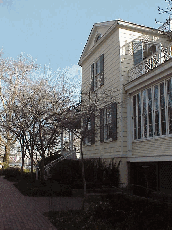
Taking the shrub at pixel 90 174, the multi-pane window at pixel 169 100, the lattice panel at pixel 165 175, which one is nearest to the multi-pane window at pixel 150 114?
the multi-pane window at pixel 169 100

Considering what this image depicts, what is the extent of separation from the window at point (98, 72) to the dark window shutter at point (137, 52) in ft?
6.97

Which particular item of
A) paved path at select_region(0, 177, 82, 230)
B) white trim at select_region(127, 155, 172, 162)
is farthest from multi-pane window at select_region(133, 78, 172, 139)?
paved path at select_region(0, 177, 82, 230)

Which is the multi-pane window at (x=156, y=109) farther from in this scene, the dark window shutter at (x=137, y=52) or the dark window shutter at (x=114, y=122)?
the dark window shutter at (x=137, y=52)

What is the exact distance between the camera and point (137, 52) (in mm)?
13078

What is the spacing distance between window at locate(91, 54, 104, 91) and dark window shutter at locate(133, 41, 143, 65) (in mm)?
2124

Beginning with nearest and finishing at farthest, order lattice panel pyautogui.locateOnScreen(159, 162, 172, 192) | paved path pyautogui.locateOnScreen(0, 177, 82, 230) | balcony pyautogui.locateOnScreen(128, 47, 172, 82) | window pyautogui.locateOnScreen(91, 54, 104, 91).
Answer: paved path pyautogui.locateOnScreen(0, 177, 82, 230)
lattice panel pyautogui.locateOnScreen(159, 162, 172, 192)
balcony pyautogui.locateOnScreen(128, 47, 172, 82)
window pyautogui.locateOnScreen(91, 54, 104, 91)

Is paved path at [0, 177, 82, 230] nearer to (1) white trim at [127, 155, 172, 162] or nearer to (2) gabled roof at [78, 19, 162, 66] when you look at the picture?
(1) white trim at [127, 155, 172, 162]

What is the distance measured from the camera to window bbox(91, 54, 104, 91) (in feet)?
48.0

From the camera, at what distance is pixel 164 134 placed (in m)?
9.94

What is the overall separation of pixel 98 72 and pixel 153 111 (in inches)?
222

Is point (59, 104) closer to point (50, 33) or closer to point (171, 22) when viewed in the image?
point (50, 33)

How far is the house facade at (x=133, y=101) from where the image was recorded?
10102 millimetres

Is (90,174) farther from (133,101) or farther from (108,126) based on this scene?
(133,101)

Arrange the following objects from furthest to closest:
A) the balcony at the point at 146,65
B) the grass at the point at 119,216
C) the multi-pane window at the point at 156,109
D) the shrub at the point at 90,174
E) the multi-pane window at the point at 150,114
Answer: the shrub at the point at 90,174, the balcony at the point at 146,65, the multi-pane window at the point at 150,114, the multi-pane window at the point at 156,109, the grass at the point at 119,216
